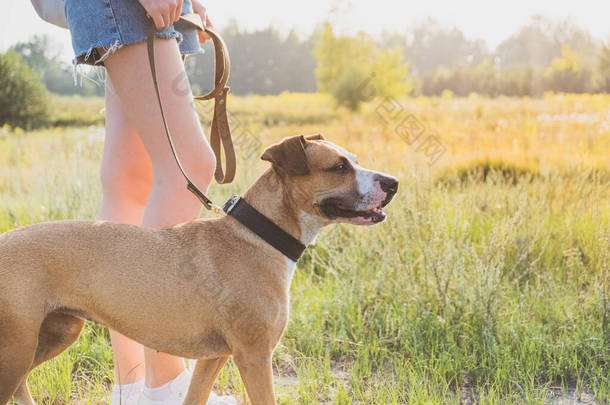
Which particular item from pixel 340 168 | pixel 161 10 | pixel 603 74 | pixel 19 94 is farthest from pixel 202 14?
pixel 603 74

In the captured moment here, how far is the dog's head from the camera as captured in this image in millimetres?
2391

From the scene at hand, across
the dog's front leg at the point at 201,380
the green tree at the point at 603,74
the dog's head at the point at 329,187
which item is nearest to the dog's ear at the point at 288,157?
the dog's head at the point at 329,187

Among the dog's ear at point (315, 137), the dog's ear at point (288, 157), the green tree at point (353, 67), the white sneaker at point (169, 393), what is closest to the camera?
the dog's ear at point (288, 157)

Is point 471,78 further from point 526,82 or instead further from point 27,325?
point 27,325

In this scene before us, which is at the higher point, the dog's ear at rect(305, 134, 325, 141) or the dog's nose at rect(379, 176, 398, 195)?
the dog's ear at rect(305, 134, 325, 141)

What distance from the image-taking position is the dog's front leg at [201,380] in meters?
2.46

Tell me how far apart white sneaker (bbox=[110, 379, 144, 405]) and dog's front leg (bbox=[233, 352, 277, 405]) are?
747 mm

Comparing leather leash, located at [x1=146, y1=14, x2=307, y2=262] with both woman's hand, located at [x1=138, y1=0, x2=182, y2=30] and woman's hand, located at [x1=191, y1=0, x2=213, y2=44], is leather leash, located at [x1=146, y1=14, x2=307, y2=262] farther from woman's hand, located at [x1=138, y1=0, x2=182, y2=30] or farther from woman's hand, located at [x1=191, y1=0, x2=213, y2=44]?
woman's hand, located at [x1=191, y1=0, x2=213, y2=44]

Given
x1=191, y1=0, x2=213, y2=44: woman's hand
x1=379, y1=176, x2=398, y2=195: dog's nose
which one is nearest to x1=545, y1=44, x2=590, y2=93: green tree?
x1=191, y1=0, x2=213, y2=44: woman's hand

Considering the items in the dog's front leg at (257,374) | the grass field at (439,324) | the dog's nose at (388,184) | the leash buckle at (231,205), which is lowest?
the grass field at (439,324)

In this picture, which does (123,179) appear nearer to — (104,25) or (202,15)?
(104,25)

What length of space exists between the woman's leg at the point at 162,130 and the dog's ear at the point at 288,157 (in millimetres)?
304

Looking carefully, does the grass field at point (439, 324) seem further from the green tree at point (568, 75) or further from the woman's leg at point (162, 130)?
the green tree at point (568, 75)

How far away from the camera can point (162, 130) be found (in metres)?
2.40
